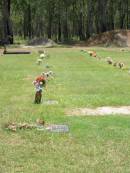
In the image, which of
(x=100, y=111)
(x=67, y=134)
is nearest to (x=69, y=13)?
(x=100, y=111)

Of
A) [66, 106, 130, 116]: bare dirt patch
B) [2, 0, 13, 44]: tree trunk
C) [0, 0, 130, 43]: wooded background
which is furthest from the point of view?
[0, 0, 130, 43]: wooded background

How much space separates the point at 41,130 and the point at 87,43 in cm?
4310

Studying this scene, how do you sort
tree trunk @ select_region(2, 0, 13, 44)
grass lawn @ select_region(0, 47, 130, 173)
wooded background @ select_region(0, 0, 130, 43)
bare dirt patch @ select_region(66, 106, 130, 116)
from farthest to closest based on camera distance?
wooded background @ select_region(0, 0, 130, 43)
tree trunk @ select_region(2, 0, 13, 44)
bare dirt patch @ select_region(66, 106, 130, 116)
grass lawn @ select_region(0, 47, 130, 173)

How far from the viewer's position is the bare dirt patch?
480 inches

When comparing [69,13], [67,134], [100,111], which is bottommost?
[69,13]

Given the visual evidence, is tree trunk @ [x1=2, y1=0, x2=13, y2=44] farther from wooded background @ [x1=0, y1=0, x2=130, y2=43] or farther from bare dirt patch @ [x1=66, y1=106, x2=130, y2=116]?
bare dirt patch @ [x1=66, y1=106, x2=130, y2=116]

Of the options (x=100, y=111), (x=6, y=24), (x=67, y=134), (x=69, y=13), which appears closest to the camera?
(x=67, y=134)

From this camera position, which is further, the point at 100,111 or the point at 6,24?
the point at 6,24

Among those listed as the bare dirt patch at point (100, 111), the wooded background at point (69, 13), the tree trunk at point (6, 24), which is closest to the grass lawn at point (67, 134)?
the bare dirt patch at point (100, 111)

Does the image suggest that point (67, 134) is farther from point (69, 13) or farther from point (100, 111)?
point (69, 13)

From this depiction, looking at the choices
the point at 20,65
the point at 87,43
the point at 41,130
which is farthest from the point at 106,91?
the point at 87,43

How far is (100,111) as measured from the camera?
12.6 m

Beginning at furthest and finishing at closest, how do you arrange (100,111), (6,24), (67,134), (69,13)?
(69,13) → (6,24) → (100,111) → (67,134)

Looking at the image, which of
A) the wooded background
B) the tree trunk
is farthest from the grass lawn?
the wooded background
